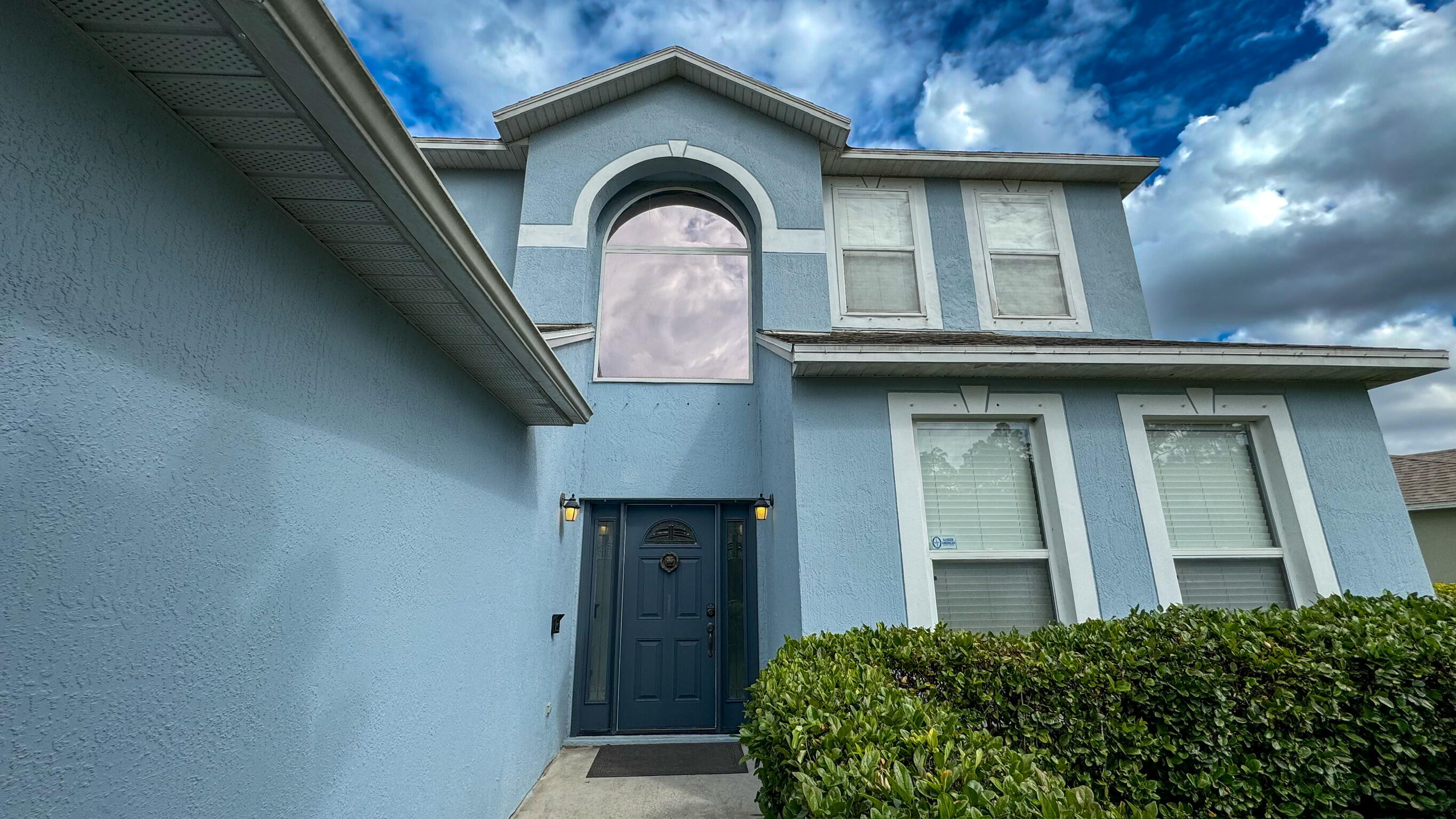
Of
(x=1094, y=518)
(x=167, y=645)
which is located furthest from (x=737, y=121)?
(x=167, y=645)

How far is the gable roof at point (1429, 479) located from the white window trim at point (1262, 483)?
493 inches

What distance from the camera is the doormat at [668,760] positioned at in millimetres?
4836

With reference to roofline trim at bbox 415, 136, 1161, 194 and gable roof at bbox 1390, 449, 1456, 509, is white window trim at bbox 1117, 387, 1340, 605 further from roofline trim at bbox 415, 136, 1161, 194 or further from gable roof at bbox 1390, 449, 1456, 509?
gable roof at bbox 1390, 449, 1456, 509

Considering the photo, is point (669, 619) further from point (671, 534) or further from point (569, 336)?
point (569, 336)

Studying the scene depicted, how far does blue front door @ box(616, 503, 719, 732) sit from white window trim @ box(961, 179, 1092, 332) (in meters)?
4.03

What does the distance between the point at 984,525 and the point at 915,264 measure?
3.34 m

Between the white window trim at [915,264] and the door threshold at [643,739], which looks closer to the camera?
the door threshold at [643,739]

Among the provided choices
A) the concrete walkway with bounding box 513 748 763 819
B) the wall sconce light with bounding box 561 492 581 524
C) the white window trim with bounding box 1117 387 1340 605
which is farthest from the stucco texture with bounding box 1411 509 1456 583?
the wall sconce light with bounding box 561 492 581 524

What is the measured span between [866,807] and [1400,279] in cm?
3120

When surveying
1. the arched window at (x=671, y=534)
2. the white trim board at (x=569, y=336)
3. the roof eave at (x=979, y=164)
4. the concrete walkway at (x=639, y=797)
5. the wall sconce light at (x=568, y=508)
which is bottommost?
the concrete walkway at (x=639, y=797)

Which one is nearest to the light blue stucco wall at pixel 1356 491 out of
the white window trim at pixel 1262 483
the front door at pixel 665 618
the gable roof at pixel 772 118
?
the white window trim at pixel 1262 483

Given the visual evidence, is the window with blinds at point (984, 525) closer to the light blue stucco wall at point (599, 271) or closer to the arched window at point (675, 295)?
the light blue stucco wall at point (599, 271)

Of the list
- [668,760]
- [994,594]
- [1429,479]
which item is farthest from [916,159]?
[1429,479]

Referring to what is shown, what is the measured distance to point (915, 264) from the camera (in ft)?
21.9
